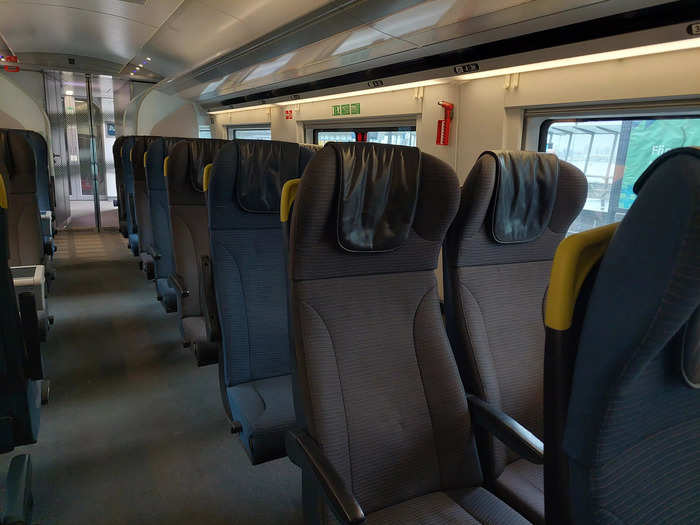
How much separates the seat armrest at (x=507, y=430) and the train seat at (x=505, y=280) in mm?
157

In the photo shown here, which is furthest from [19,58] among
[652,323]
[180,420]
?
[652,323]

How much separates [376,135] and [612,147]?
306cm

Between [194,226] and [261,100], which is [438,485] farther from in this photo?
[261,100]

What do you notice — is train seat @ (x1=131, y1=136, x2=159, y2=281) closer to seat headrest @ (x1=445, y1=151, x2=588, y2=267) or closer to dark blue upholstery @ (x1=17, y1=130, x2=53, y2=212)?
dark blue upholstery @ (x1=17, y1=130, x2=53, y2=212)

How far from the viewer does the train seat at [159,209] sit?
4.27m

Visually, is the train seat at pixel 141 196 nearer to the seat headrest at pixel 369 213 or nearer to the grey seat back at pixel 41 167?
the grey seat back at pixel 41 167

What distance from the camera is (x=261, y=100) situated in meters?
Answer: 7.60

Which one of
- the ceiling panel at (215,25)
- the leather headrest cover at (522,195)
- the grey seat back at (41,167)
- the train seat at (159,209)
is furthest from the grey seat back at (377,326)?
the grey seat back at (41,167)

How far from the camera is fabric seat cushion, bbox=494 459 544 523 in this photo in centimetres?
166

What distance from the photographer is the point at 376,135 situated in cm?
596

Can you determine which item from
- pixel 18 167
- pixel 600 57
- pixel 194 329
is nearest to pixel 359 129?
pixel 600 57

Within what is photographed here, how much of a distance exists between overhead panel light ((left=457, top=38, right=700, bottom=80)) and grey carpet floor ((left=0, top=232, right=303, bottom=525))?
9.88 ft

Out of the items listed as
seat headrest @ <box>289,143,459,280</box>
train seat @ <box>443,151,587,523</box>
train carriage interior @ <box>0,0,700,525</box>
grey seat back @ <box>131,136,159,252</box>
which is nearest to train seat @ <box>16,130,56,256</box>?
train carriage interior @ <box>0,0,700,525</box>

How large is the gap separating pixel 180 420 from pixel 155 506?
837 millimetres
